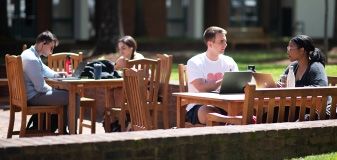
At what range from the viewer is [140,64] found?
407 inches

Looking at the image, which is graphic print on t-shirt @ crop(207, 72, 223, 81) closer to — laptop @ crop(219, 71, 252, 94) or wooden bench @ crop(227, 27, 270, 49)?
laptop @ crop(219, 71, 252, 94)

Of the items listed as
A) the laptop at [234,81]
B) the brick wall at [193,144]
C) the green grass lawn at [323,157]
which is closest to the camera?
the brick wall at [193,144]

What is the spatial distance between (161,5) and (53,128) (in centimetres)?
2612

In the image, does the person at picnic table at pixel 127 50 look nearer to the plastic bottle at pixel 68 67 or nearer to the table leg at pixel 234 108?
the plastic bottle at pixel 68 67

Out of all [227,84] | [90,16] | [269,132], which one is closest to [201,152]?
[269,132]

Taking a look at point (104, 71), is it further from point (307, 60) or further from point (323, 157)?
point (323, 157)

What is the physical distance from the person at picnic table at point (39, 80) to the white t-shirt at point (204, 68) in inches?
62.9

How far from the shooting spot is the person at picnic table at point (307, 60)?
868cm

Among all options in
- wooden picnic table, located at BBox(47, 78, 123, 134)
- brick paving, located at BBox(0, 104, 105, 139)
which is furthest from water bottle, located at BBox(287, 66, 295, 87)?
brick paving, located at BBox(0, 104, 105, 139)

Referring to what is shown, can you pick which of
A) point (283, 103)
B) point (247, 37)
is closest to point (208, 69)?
point (283, 103)

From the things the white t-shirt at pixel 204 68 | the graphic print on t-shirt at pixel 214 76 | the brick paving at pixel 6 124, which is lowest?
the brick paving at pixel 6 124

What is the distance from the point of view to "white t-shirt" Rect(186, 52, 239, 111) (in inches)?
354

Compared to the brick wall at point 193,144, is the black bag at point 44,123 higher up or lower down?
lower down

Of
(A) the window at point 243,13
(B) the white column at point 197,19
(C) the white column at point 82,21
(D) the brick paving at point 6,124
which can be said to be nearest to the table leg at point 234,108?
(D) the brick paving at point 6,124
